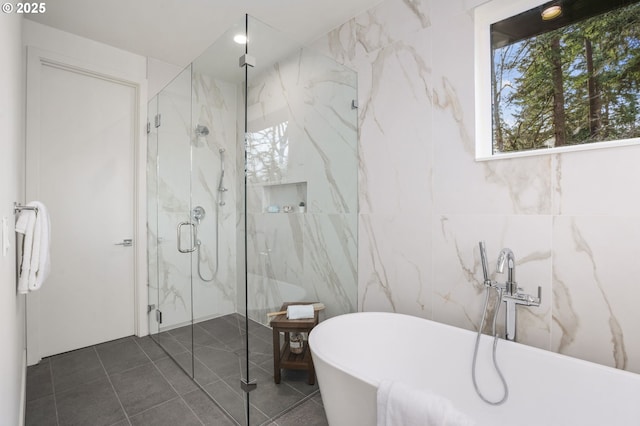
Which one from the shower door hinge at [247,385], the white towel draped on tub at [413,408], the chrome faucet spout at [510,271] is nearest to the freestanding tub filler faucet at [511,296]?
the chrome faucet spout at [510,271]

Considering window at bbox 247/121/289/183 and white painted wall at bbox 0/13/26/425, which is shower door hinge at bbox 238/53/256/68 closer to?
window at bbox 247/121/289/183

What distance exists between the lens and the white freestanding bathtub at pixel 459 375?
1.23 meters

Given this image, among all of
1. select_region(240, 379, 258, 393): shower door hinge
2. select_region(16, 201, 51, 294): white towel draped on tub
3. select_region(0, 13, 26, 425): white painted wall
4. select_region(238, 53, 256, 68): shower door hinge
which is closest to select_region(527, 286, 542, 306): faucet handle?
select_region(240, 379, 258, 393): shower door hinge

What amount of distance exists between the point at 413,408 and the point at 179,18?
296 cm

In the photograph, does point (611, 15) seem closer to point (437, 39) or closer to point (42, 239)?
point (437, 39)

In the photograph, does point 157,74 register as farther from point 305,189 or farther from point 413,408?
point 413,408

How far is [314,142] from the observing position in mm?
2232

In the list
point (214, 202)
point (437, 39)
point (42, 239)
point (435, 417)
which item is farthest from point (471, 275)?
point (42, 239)

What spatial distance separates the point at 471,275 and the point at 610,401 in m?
0.75

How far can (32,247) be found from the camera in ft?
5.24

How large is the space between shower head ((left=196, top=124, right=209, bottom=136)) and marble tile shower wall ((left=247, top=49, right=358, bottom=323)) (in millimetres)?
494

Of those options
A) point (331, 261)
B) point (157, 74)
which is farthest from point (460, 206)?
point (157, 74)

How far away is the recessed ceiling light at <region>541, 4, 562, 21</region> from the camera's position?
1.66 metres

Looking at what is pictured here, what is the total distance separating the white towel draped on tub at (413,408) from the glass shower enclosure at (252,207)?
89 cm
